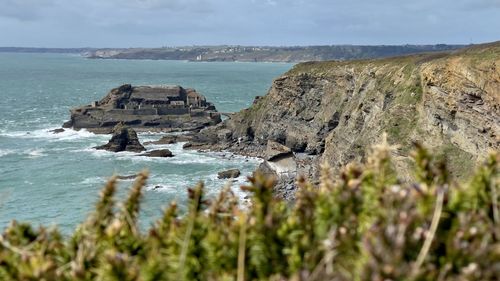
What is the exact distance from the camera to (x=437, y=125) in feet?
156

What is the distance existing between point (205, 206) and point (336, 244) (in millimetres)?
1818

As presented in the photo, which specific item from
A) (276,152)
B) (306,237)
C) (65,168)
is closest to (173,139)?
(65,168)

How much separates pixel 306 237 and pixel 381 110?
2155 inches

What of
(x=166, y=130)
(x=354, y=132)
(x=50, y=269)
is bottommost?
(x=166, y=130)

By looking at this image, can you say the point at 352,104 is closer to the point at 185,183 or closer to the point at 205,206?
the point at 185,183

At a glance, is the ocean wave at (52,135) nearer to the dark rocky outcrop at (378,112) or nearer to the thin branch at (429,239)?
the dark rocky outcrop at (378,112)

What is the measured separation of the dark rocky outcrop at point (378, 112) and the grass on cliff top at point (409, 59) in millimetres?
203

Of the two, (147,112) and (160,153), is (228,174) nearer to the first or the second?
(160,153)

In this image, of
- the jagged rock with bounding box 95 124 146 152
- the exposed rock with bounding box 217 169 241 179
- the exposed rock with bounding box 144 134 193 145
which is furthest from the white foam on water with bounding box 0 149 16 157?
the exposed rock with bounding box 217 169 241 179

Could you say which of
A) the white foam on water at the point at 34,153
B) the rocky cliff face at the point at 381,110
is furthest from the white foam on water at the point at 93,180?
the rocky cliff face at the point at 381,110

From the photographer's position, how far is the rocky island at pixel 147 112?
100625mm

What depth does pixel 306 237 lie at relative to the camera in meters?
5.00

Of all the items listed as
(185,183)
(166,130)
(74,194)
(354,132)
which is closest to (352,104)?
(354,132)

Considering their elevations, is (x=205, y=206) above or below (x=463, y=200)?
below
